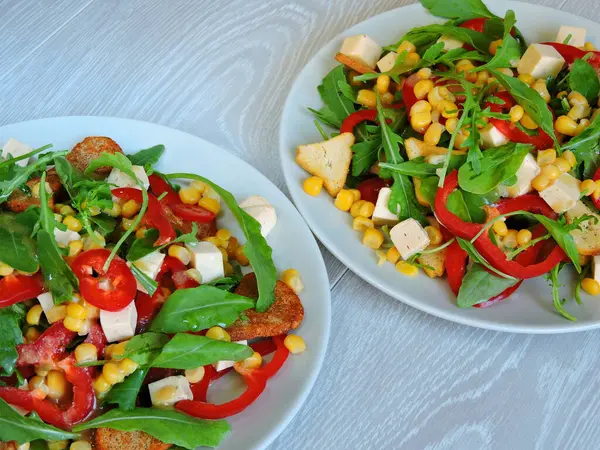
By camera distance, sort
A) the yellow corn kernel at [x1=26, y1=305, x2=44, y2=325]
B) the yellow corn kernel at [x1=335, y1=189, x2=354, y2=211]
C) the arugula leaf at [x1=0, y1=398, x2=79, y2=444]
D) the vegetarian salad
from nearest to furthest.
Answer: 1. the arugula leaf at [x1=0, y1=398, x2=79, y2=444]
2. the vegetarian salad
3. the yellow corn kernel at [x1=26, y1=305, x2=44, y2=325]
4. the yellow corn kernel at [x1=335, y1=189, x2=354, y2=211]

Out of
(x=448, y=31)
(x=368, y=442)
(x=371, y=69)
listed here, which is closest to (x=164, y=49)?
(x=371, y=69)

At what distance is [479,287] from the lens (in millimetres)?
1678

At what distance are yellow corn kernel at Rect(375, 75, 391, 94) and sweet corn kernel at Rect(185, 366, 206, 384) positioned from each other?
1.04m

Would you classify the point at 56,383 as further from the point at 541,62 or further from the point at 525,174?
the point at 541,62

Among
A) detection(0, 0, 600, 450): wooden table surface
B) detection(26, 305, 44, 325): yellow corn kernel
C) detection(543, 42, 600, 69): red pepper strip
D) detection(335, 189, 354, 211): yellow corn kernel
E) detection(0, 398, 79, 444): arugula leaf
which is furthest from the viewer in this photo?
detection(543, 42, 600, 69): red pepper strip

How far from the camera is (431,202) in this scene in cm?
182

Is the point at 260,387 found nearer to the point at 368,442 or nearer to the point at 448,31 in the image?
the point at 368,442

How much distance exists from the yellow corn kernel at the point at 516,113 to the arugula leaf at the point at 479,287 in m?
0.45

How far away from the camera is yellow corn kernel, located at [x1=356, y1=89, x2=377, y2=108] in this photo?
6.68 feet

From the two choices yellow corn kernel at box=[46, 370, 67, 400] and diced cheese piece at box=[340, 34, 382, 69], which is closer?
yellow corn kernel at box=[46, 370, 67, 400]

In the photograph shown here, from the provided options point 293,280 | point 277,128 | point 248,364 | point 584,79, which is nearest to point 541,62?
point 584,79

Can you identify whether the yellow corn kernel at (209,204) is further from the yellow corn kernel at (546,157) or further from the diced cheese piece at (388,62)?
the yellow corn kernel at (546,157)

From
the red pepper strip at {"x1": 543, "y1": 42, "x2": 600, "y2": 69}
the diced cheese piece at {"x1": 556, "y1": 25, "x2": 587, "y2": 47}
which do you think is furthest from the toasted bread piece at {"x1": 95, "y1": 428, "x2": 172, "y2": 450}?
the diced cheese piece at {"x1": 556, "y1": 25, "x2": 587, "y2": 47}

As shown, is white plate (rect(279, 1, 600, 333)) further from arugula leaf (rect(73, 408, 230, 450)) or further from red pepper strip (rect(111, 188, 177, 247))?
arugula leaf (rect(73, 408, 230, 450))
